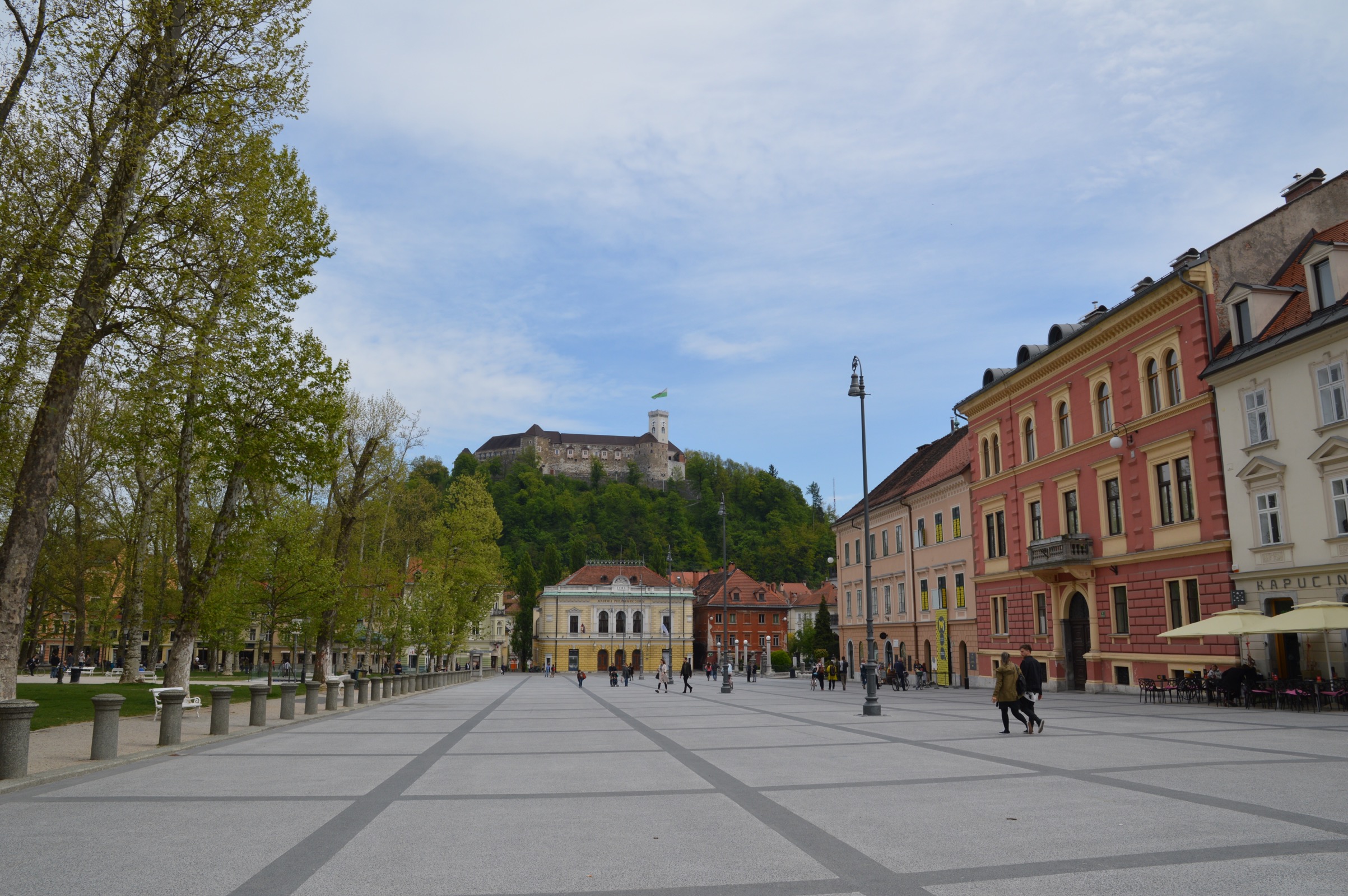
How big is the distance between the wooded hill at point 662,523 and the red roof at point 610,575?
49.0 ft

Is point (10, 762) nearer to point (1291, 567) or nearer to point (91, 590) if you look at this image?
point (1291, 567)

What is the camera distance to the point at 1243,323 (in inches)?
1046

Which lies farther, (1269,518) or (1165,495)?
(1165,495)

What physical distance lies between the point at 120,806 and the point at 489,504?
50652 millimetres

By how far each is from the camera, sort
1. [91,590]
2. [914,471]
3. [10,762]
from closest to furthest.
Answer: [10,762]
[91,590]
[914,471]

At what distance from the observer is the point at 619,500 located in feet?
501

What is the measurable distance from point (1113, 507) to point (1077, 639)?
5.67m

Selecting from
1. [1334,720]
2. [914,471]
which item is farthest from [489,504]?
[1334,720]

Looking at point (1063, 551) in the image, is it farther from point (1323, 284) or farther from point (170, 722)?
point (170, 722)

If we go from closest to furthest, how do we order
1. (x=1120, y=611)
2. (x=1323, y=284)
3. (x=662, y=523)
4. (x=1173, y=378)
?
(x=1323, y=284), (x=1173, y=378), (x=1120, y=611), (x=662, y=523)

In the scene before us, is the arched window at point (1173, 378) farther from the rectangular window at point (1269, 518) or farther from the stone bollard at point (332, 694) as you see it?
the stone bollard at point (332, 694)

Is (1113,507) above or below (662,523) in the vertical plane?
below

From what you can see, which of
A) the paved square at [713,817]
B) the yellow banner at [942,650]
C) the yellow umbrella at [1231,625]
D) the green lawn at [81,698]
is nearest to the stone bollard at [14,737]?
the paved square at [713,817]

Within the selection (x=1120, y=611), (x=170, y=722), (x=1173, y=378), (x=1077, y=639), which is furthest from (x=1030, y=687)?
(x=1077, y=639)
